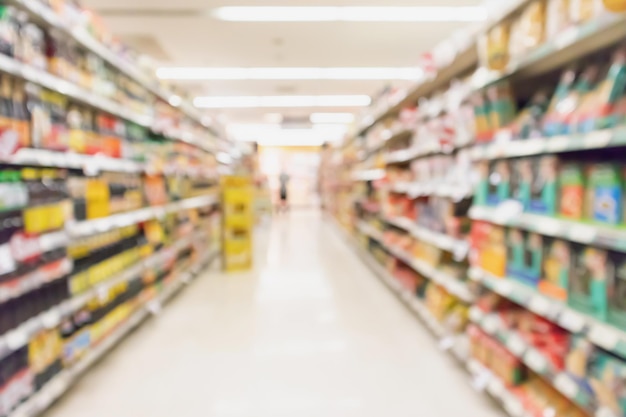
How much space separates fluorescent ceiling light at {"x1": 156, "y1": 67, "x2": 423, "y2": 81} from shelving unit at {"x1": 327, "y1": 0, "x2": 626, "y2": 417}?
5.44m

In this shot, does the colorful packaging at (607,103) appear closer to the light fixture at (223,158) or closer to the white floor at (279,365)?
the white floor at (279,365)

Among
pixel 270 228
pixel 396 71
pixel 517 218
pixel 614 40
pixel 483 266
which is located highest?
pixel 396 71

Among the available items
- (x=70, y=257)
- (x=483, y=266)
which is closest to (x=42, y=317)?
(x=70, y=257)

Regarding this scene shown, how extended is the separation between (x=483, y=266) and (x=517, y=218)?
463 millimetres

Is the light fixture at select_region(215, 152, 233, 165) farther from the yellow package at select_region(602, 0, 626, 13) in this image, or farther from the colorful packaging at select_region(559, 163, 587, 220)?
the yellow package at select_region(602, 0, 626, 13)

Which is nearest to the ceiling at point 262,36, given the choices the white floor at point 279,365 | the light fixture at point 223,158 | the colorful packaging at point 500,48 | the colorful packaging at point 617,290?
the light fixture at point 223,158

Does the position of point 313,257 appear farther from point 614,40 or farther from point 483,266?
point 614,40

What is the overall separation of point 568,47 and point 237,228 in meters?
4.86

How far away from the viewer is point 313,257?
23.4ft

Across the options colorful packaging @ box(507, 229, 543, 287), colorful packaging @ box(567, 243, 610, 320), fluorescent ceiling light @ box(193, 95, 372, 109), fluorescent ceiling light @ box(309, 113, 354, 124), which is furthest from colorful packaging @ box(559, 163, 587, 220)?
fluorescent ceiling light @ box(309, 113, 354, 124)

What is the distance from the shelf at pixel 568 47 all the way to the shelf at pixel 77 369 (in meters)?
2.60

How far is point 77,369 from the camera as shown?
2.56 m

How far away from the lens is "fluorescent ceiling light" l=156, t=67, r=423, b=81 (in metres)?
9.06

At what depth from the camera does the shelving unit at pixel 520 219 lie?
166cm
